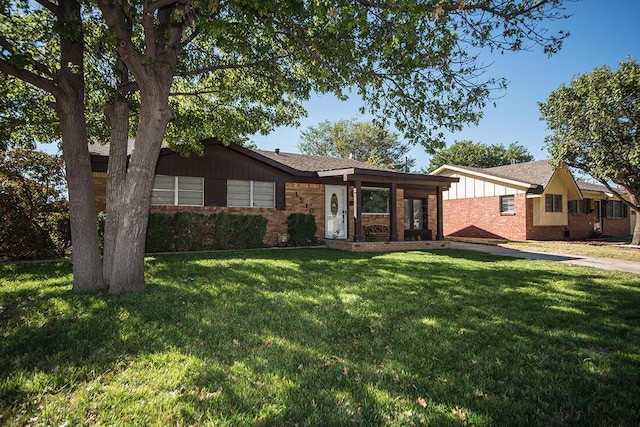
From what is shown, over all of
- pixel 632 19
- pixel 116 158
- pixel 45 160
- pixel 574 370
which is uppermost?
pixel 632 19

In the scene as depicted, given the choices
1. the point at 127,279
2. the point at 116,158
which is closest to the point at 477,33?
the point at 116,158

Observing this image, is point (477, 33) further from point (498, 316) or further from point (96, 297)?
point (96, 297)

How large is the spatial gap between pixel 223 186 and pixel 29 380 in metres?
9.78

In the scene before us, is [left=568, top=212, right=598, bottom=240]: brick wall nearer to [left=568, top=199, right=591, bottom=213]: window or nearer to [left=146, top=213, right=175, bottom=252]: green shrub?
[left=568, top=199, right=591, bottom=213]: window

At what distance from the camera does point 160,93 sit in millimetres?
5609

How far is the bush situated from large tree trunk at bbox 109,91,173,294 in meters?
7.46

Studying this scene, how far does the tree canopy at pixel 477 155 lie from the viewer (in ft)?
130

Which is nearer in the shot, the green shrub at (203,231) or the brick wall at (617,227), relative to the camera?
the green shrub at (203,231)

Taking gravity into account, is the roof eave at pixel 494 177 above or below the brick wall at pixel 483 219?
above

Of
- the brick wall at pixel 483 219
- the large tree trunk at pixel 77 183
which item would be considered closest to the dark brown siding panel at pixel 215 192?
the large tree trunk at pixel 77 183

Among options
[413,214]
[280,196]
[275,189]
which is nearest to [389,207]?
[413,214]

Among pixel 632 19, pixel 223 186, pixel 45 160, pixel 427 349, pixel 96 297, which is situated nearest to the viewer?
pixel 427 349

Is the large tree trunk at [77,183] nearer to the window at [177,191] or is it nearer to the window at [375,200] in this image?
the window at [177,191]

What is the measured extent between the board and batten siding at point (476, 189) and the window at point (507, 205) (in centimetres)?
29
